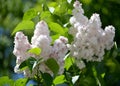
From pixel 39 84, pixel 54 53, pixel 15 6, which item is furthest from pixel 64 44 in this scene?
pixel 15 6

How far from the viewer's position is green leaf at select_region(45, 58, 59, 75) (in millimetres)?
1290

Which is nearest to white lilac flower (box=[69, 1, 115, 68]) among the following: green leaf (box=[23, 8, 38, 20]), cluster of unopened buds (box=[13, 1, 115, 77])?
cluster of unopened buds (box=[13, 1, 115, 77])

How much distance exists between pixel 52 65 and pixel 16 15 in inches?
113

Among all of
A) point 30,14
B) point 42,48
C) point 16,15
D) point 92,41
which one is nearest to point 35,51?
point 42,48

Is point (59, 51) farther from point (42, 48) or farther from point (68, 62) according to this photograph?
point (68, 62)

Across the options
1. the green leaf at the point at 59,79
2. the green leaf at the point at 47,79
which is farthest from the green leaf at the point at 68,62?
the green leaf at the point at 47,79

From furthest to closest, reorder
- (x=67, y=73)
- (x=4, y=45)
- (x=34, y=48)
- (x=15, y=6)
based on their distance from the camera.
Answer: (x=4, y=45) < (x=15, y=6) < (x=67, y=73) < (x=34, y=48)

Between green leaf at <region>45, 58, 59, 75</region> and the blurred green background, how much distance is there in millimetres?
333

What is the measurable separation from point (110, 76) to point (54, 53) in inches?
10.0

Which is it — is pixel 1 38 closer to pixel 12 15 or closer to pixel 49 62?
pixel 12 15

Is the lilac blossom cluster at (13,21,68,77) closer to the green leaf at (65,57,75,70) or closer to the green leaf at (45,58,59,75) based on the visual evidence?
the green leaf at (45,58,59,75)

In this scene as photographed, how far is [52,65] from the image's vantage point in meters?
1.28

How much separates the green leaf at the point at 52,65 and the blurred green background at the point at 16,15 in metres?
0.33

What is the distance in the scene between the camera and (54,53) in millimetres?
1307
